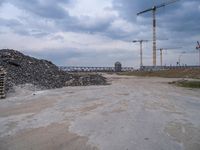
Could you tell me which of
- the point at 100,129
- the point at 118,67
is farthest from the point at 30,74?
the point at 118,67

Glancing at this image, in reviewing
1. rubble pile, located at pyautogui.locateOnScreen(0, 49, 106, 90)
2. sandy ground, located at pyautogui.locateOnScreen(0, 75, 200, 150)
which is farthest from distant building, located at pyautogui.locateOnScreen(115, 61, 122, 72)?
sandy ground, located at pyautogui.locateOnScreen(0, 75, 200, 150)

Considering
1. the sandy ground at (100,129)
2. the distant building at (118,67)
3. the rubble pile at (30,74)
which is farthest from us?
the distant building at (118,67)

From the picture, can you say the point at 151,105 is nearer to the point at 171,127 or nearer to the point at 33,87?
the point at 171,127

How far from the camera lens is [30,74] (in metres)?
37.6

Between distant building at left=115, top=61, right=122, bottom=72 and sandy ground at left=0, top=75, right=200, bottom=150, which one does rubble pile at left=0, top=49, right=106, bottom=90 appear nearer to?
sandy ground at left=0, top=75, right=200, bottom=150

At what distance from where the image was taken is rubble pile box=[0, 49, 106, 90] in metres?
34.1

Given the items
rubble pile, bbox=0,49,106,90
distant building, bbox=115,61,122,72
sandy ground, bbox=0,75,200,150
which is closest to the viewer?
sandy ground, bbox=0,75,200,150

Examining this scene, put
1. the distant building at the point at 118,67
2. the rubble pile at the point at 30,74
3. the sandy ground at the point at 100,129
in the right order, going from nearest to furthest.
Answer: the sandy ground at the point at 100,129, the rubble pile at the point at 30,74, the distant building at the point at 118,67

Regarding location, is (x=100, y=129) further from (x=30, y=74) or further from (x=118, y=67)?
(x=118, y=67)

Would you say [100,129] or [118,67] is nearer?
[100,129]

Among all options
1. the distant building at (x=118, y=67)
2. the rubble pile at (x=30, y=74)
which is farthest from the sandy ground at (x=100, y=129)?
the distant building at (x=118, y=67)

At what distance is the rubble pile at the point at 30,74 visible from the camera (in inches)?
1344

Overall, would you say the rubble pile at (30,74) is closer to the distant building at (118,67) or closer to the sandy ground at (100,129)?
the sandy ground at (100,129)

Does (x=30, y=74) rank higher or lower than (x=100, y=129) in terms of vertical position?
higher
